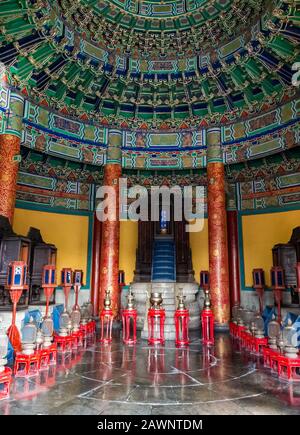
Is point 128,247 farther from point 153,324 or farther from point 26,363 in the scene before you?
point 26,363

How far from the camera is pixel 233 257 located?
10547 millimetres

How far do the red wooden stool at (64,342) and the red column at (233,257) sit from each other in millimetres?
5853

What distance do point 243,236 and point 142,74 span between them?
19.3 feet

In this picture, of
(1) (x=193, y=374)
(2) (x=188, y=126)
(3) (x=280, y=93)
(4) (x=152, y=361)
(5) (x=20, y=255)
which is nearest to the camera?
(1) (x=193, y=374)

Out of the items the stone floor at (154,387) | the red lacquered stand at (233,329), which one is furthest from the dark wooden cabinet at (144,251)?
the stone floor at (154,387)

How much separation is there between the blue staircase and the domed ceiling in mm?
3882

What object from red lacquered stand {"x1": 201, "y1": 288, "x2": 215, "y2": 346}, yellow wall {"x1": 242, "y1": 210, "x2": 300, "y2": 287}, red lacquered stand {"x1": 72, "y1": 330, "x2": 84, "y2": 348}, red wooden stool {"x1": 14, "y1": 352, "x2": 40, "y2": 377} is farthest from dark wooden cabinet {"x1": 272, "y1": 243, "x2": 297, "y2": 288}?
red wooden stool {"x1": 14, "y1": 352, "x2": 40, "y2": 377}

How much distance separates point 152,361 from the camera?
527 cm

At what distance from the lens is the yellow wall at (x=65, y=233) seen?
10.2m

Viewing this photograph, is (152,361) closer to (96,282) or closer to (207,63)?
(96,282)

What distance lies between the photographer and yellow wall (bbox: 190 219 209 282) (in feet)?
36.2

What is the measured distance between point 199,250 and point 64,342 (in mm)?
6430

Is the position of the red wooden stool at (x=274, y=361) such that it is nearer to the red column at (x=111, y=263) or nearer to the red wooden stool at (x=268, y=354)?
the red wooden stool at (x=268, y=354)

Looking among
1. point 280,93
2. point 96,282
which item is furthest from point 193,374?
point 280,93
